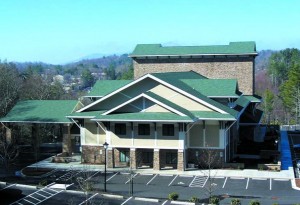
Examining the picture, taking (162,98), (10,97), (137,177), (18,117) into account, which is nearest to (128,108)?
(162,98)

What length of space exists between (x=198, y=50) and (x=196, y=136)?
2331cm

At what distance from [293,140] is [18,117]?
38.1 m

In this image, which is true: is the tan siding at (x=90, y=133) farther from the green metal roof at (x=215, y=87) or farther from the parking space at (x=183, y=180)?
the green metal roof at (x=215, y=87)

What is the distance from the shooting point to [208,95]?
50.0 m

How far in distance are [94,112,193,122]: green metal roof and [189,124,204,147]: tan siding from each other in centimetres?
334

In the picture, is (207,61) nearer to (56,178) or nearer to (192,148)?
(192,148)

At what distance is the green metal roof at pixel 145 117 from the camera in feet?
140

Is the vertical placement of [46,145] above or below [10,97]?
below

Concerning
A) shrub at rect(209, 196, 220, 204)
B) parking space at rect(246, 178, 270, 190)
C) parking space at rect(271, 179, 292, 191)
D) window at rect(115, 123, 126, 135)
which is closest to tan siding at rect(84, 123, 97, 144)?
window at rect(115, 123, 126, 135)

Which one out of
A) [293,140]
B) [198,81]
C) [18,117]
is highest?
[198,81]

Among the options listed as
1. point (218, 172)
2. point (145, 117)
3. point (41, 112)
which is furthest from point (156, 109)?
point (41, 112)

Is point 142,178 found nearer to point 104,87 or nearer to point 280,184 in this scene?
point 280,184

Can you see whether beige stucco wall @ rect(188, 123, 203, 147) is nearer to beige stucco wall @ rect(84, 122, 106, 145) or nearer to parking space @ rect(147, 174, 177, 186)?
parking space @ rect(147, 174, 177, 186)

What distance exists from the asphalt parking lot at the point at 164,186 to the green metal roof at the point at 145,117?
204 inches
